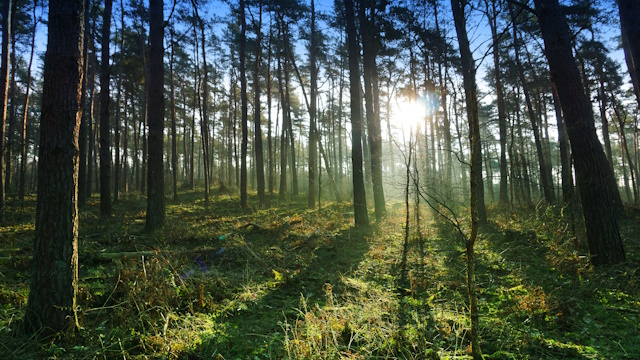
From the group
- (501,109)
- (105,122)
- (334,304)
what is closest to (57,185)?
(334,304)

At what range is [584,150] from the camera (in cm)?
463

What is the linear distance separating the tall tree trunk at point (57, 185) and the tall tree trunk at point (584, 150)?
6.81 metres

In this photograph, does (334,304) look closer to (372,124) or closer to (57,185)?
(57,185)

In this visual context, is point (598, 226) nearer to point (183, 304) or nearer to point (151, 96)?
point (183, 304)

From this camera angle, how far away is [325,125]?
2936 centimetres

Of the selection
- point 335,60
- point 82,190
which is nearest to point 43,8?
point 82,190

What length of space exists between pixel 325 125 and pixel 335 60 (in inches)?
362

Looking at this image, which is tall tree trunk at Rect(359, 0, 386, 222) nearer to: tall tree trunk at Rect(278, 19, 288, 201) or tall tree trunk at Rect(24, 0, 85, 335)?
tall tree trunk at Rect(278, 19, 288, 201)

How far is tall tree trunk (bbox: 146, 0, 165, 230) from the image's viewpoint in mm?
8250

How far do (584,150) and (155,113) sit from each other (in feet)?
33.0

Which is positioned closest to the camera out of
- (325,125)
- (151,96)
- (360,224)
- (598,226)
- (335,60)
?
(598,226)

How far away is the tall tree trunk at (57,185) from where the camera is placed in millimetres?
2549

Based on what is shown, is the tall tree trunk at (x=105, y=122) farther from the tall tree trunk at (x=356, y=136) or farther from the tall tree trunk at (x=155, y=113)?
the tall tree trunk at (x=356, y=136)

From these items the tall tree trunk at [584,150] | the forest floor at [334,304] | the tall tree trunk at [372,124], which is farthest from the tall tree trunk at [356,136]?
the tall tree trunk at [584,150]
